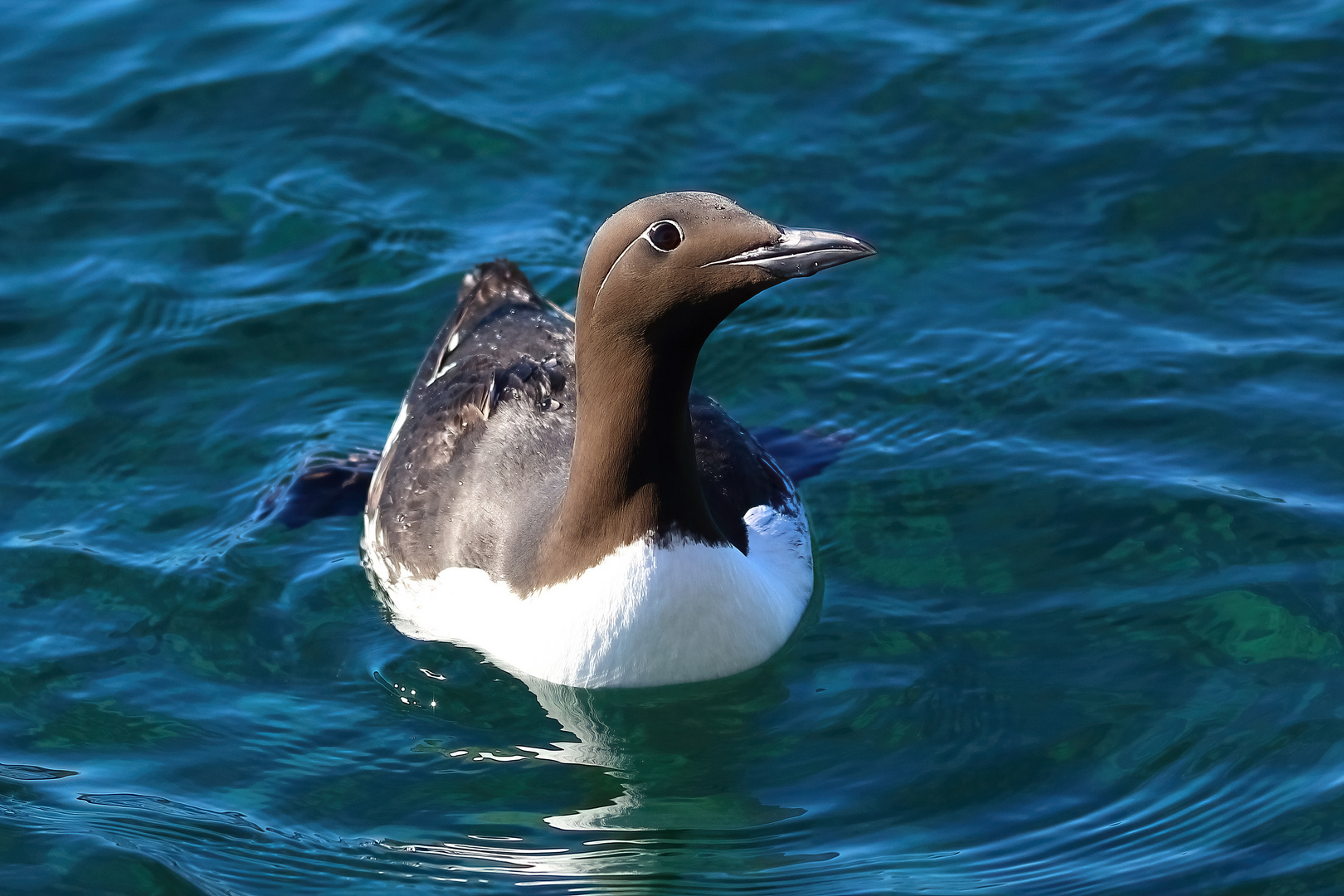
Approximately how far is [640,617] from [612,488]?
518 millimetres

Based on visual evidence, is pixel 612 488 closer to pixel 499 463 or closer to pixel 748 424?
pixel 499 463

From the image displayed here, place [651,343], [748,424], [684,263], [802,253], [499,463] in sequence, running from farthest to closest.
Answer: [748,424], [499,463], [651,343], [684,263], [802,253]

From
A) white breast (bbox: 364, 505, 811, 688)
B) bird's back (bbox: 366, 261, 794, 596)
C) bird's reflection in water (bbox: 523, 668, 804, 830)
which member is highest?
bird's back (bbox: 366, 261, 794, 596)

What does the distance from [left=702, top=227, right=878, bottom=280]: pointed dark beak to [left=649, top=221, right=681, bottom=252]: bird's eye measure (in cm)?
14

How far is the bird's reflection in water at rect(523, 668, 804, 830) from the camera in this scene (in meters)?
6.16

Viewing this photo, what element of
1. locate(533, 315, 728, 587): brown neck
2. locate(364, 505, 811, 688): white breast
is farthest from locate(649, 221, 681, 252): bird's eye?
locate(364, 505, 811, 688): white breast

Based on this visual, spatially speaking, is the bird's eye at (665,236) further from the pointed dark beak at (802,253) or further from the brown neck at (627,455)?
the brown neck at (627,455)

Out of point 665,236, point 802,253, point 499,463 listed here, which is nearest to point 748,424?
point 499,463

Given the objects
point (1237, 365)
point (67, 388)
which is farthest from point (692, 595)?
point (67, 388)

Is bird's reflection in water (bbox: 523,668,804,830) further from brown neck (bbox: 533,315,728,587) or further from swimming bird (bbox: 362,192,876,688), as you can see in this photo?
brown neck (bbox: 533,315,728,587)

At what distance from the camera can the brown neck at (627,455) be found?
237 inches

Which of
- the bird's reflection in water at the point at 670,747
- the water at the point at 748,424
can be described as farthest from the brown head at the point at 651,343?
the water at the point at 748,424

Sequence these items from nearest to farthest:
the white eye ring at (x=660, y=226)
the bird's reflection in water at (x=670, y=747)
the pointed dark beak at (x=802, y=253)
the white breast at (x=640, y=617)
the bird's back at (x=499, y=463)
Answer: the pointed dark beak at (x=802, y=253), the white eye ring at (x=660, y=226), the bird's reflection in water at (x=670, y=747), the white breast at (x=640, y=617), the bird's back at (x=499, y=463)

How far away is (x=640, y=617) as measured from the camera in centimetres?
641
